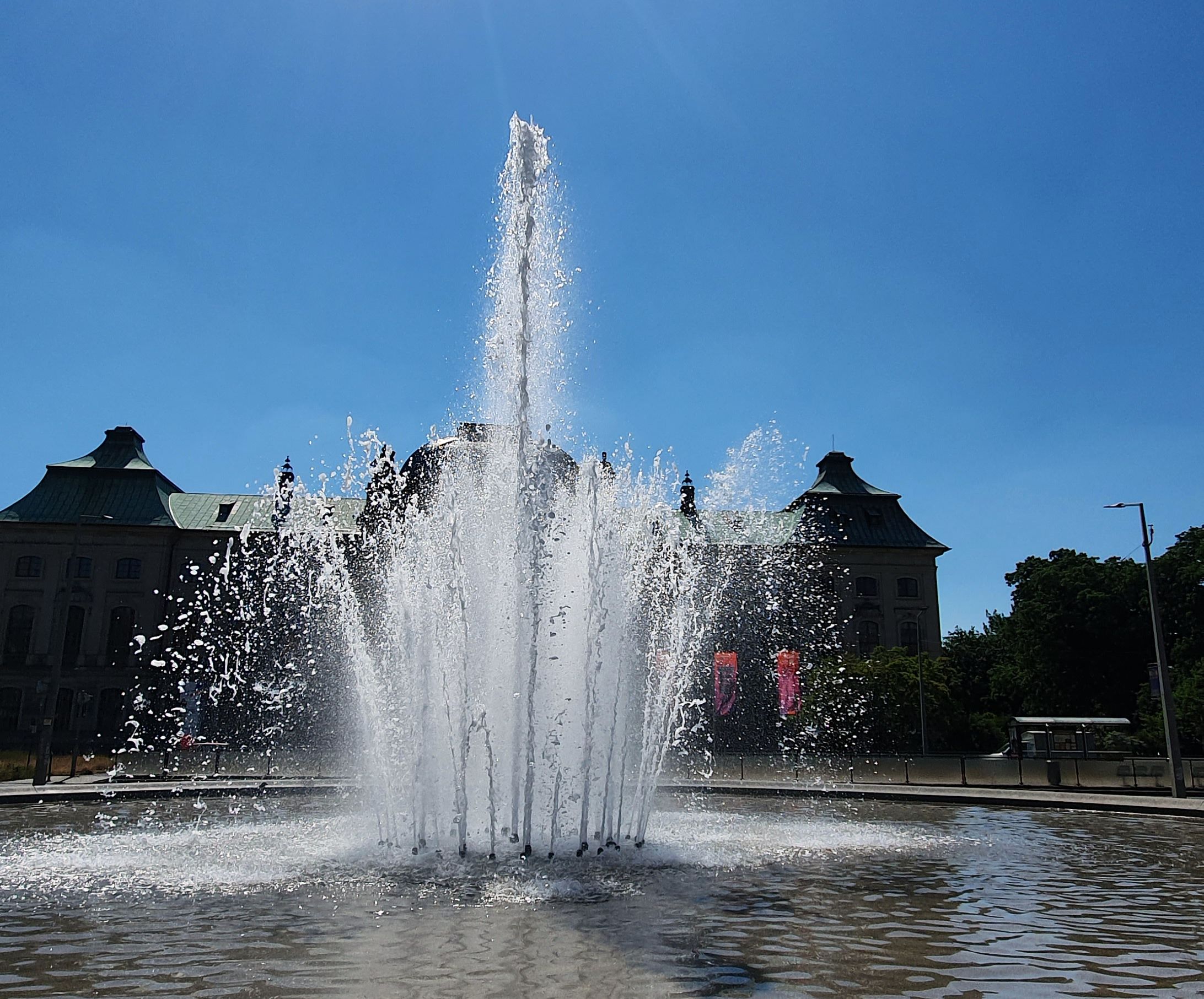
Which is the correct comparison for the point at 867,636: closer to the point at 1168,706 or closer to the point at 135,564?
the point at 1168,706

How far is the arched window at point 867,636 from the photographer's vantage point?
208ft

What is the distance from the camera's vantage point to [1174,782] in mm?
24531

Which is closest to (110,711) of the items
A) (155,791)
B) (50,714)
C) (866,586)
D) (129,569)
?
(129,569)

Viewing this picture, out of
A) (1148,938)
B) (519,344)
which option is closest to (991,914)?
(1148,938)

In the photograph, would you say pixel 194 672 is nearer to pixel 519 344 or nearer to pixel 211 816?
pixel 211 816

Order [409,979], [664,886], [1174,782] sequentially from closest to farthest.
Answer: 1. [409,979]
2. [664,886]
3. [1174,782]

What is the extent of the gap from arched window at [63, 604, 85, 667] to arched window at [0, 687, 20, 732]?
324cm

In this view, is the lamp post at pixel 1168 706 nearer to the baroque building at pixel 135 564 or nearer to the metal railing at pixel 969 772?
the metal railing at pixel 969 772

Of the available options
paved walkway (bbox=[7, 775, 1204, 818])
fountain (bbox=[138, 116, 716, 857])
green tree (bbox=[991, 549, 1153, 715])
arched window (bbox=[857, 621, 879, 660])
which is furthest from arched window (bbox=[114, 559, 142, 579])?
green tree (bbox=[991, 549, 1153, 715])

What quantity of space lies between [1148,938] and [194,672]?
156ft

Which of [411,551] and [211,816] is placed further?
[211,816]

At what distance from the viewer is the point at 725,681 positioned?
101 ft

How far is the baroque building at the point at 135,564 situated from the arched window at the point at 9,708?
0.23 ft

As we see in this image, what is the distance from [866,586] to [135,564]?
164ft
